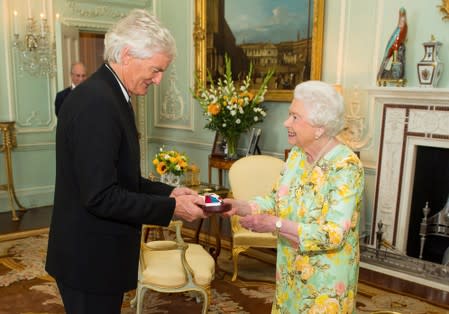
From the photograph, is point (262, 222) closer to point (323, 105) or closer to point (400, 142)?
point (323, 105)

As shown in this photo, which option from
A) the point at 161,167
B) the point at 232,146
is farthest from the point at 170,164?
the point at 232,146

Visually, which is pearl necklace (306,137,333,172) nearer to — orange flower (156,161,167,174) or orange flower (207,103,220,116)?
orange flower (156,161,167,174)

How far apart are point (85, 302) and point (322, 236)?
886 millimetres

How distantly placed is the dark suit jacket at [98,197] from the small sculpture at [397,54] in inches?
123

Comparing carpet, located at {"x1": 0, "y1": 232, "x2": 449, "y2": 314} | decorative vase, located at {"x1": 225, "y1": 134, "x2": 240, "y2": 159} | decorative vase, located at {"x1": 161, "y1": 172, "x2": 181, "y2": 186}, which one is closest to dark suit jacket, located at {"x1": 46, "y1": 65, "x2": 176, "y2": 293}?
carpet, located at {"x1": 0, "y1": 232, "x2": 449, "y2": 314}

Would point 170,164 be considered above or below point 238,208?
below

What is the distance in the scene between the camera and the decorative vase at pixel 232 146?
5.17 m

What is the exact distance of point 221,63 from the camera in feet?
19.2

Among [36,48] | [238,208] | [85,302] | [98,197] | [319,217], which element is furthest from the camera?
[36,48]

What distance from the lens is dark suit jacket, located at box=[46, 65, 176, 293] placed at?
4.78 ft

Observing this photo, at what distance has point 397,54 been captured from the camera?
408 centimetres

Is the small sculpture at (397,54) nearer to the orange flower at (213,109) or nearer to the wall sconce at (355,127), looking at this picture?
the wall sconce at (355,127)

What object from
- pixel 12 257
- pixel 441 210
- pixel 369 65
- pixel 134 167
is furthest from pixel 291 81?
pixel 134 167

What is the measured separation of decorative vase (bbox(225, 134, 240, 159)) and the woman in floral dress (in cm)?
328
